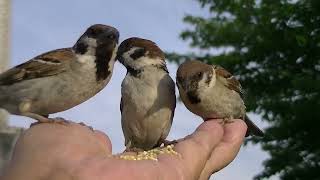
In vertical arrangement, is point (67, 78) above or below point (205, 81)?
above

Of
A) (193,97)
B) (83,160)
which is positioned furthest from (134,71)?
(83,160)

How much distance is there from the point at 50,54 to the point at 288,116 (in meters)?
6.52

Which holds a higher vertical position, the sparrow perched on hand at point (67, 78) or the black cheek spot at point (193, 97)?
the sparrow perched on hand at point (67, 78)

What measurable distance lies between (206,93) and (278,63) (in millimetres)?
6901

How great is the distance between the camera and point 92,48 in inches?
117

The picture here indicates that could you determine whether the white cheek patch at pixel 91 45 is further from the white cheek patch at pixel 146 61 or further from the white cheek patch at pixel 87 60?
the white cheek patch at pixel 146 61

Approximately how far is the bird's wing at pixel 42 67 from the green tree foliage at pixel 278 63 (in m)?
5.68

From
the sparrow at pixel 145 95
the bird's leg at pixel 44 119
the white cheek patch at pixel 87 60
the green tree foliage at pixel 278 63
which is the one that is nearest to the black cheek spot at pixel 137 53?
the sparrow at pixel 145 95

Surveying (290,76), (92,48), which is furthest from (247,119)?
(290,76)

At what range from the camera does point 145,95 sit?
3.28 metres

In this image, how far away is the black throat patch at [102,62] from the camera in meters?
2.92

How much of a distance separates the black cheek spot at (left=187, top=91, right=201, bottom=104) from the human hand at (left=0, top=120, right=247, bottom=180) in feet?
2.39

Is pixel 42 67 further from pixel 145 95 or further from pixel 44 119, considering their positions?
pixel 145 95

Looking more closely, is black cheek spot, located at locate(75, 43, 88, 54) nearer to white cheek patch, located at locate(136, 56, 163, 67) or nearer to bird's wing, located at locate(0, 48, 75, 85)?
bird's wing, located at locate(0, 48, 75, 85)
